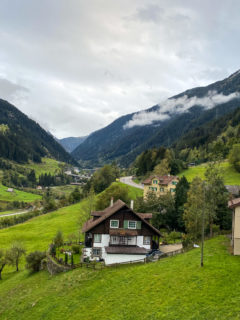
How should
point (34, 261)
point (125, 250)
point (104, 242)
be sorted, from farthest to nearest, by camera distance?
1. point (34, 261)
2. point (104, 242)
3. point (125, 250)

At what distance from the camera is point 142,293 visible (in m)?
26.1

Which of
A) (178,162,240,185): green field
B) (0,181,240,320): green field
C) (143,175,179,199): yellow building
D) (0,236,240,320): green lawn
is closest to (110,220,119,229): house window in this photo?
(0,181,240,320): green field

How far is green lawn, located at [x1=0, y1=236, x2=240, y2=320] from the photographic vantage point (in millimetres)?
21734

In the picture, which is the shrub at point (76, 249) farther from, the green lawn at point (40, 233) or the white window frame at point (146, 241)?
the green lawn at point (40, 233)

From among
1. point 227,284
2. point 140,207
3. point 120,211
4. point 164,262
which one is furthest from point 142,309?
point 140,207

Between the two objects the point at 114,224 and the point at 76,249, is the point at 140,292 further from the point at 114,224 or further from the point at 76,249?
the point at 76,249

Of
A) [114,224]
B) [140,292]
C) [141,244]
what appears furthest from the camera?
[114,224]

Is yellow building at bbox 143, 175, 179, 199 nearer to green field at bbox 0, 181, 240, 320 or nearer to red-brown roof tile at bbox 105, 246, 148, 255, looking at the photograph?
red-brown roof tile at bbox 105, 246, 148, 255

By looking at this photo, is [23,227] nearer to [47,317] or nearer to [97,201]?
[97,201]

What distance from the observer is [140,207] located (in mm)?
76688

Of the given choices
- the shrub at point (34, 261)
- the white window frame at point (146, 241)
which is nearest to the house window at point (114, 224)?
the white window frame at point (146, 241)

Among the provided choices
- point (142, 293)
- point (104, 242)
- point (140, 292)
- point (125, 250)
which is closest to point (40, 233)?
point (104, 242)

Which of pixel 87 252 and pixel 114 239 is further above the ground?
pixel 114 239

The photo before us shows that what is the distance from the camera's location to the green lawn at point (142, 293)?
21734 mm
